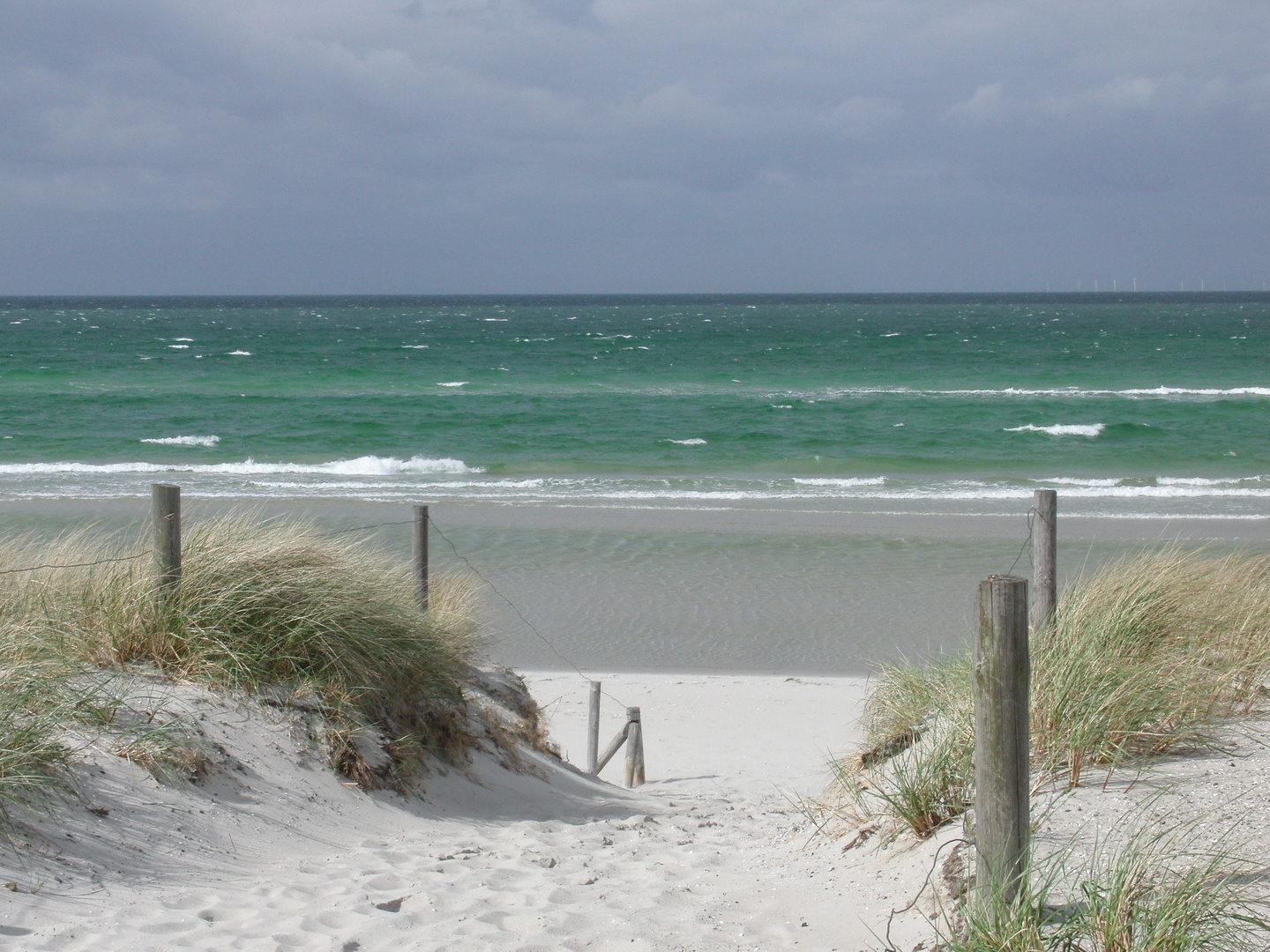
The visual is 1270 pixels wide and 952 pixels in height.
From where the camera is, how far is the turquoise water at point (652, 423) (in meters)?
22.8

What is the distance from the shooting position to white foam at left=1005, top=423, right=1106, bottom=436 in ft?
99.5

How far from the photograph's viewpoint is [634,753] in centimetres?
833

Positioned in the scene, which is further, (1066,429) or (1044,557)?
(1066,429)

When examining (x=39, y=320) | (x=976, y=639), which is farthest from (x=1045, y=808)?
(x=39, y=320)

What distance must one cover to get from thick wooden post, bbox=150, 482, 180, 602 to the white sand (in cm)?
61

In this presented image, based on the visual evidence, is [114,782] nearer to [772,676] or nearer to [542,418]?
[772,676]

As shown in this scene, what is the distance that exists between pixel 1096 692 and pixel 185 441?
27.9 meters

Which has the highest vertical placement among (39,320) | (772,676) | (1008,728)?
(39,320)

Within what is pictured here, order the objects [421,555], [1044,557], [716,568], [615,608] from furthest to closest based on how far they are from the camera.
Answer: [716,568], [615,608], [421,555], [1044,557]

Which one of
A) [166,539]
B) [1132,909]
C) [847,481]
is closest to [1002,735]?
[1132,909]

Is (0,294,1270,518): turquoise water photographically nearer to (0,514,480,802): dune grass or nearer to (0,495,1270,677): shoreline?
(0,495,1270,677): shoreline

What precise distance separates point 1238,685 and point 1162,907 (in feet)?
10.4

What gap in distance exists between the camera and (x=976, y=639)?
3.47m

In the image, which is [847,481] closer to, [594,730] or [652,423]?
[652,423]
